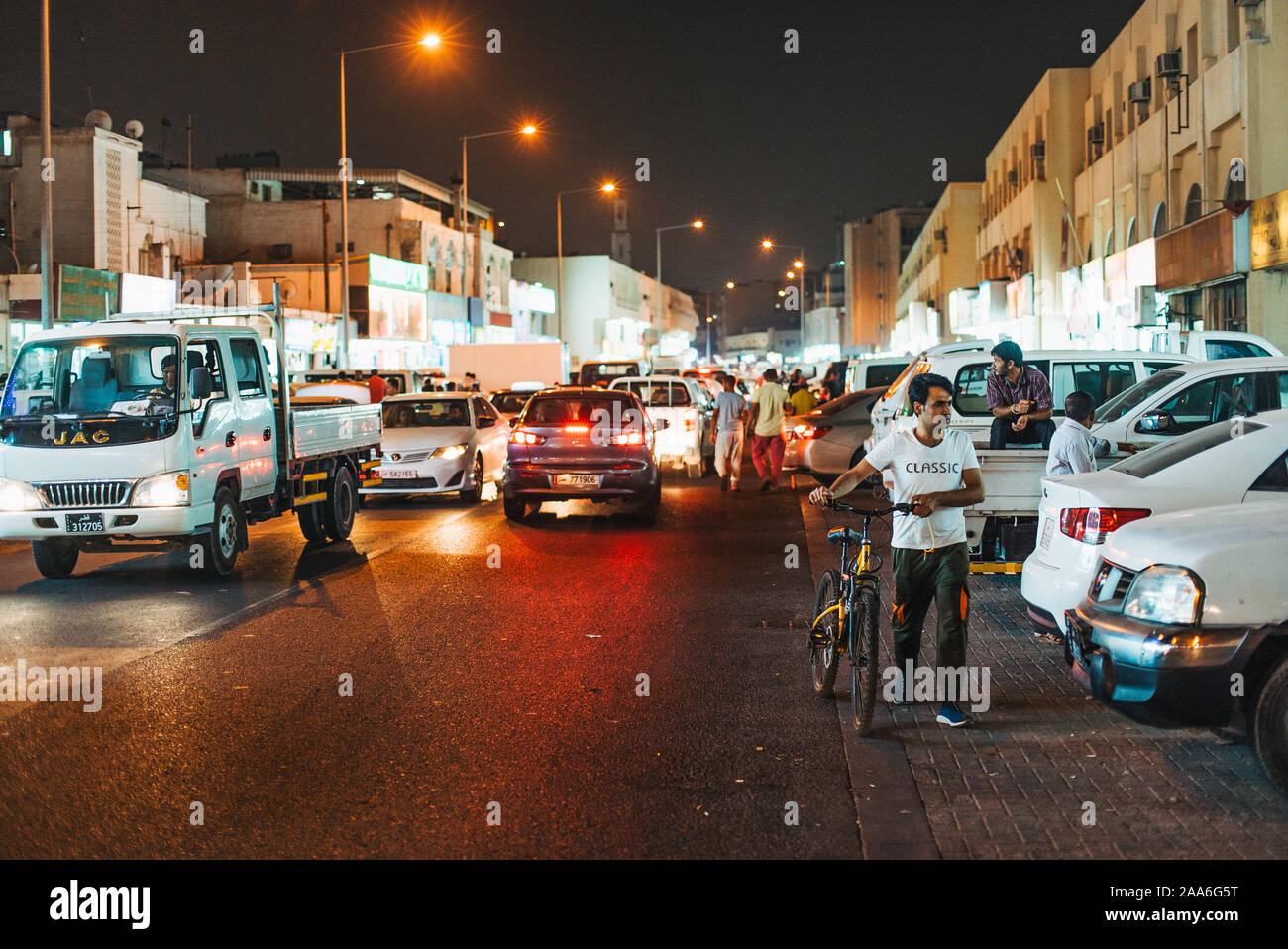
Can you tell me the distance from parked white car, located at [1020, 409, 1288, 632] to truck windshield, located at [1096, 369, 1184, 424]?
4.28m

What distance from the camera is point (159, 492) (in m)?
11.8

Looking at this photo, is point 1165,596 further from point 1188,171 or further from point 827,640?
point 1188,171

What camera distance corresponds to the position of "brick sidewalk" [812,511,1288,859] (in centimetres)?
509

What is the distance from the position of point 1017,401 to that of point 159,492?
7472 millimetres

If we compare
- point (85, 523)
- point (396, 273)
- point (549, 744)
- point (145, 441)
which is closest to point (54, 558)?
point (85, 523)

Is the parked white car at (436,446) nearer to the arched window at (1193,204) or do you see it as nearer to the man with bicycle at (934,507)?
the man with bicycle at (934,507)

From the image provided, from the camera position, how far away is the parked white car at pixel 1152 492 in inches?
281

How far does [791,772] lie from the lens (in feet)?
20.2

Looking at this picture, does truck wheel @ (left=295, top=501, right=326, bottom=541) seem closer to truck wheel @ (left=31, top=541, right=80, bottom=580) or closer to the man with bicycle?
truck wheel @ (left=31, top=541, right=80, bottom=580)

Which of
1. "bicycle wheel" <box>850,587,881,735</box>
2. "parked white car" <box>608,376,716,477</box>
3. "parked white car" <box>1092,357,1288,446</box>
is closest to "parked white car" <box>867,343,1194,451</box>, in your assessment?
"parked white car" <box>1092,357,1288,446</box>

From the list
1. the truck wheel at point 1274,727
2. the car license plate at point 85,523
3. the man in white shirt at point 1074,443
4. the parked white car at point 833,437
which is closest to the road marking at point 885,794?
the truck wheel at point 1274,727

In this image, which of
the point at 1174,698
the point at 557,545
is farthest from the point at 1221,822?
the point at 557,545
